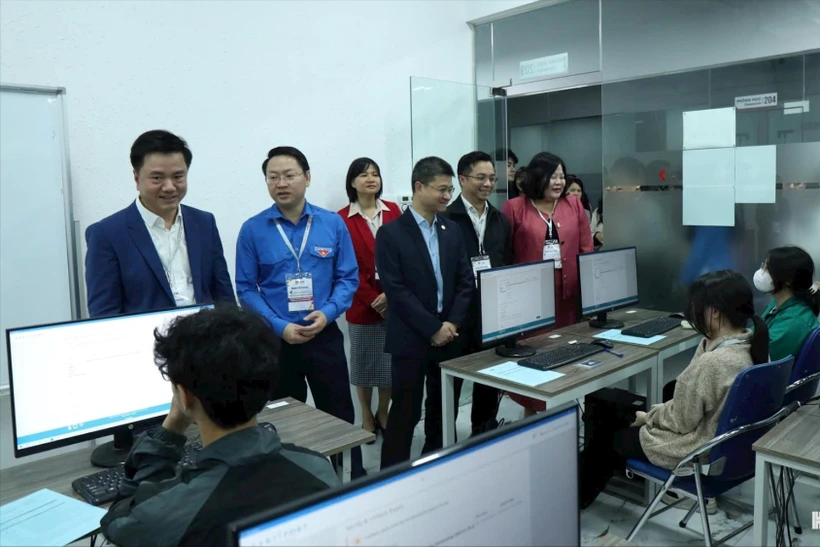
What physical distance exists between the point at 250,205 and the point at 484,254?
4.60ft

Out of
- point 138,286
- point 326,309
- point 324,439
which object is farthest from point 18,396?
point 326,309

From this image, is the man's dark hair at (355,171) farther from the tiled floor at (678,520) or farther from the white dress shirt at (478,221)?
the tiled floor at (678,520)

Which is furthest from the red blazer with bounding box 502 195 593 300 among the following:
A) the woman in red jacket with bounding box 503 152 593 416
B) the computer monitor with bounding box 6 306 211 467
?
the computer monitor with bounding box 6 306 211 467

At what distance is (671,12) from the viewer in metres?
4.07

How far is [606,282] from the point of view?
11.6 ft

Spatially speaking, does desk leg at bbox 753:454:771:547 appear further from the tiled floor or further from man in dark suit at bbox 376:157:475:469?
man in dark suit at bbox 376:157:475:469

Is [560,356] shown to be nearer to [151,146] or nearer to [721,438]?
[721,438]

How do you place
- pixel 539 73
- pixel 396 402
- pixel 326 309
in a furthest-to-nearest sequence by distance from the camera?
1. pixel 539 73
2. pixel 396 402
3. pixel 326 309

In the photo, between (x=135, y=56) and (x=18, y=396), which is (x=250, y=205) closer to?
(x=135, y=56)

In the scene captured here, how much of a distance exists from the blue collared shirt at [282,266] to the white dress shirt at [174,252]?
19.6 inches

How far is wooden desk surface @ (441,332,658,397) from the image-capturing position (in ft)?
8.43

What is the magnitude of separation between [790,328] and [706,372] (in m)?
0.79

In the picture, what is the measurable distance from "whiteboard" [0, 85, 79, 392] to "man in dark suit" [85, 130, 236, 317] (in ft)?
2.41

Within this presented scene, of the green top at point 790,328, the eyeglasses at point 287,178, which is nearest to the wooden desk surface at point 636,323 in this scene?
the green top at point 790,328
